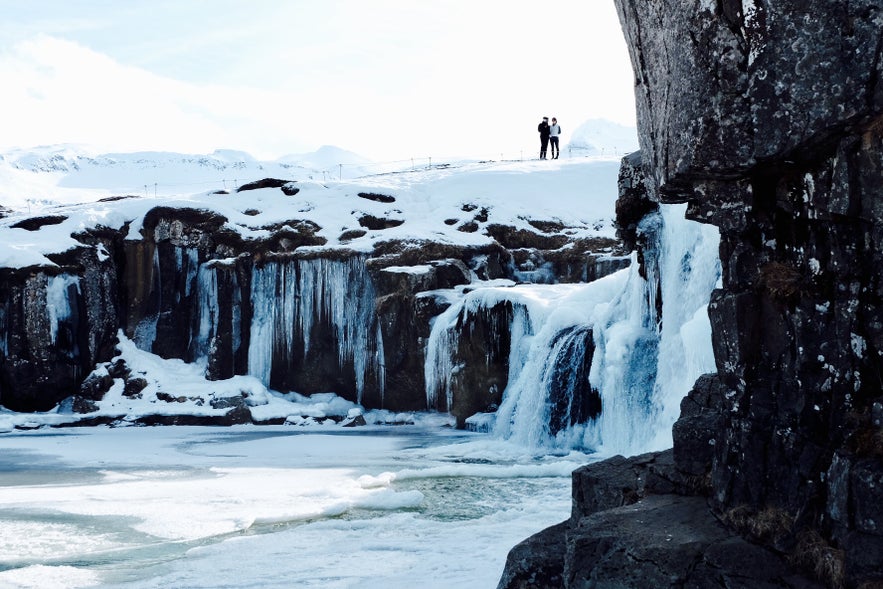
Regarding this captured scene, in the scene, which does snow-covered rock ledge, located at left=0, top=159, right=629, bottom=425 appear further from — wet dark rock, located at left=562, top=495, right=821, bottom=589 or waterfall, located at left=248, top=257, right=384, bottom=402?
wet dark rock, located at left=562, top=495, right=821, bottom=589

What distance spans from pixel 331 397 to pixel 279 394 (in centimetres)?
189

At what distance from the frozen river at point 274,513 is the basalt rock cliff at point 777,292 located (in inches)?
130

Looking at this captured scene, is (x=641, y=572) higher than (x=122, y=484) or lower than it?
higher

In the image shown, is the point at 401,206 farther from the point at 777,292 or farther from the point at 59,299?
the point at 777,292

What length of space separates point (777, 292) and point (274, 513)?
898 cm

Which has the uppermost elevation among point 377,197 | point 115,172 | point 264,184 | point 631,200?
point 115,172

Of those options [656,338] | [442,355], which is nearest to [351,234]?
[442,355]

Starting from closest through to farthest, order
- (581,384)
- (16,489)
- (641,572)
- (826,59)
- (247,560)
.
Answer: (826,59) → (641,572) → (247,560) → (16,489) → (581,384)

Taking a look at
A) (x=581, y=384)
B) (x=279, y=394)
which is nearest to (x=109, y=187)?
(x=279, y=394)

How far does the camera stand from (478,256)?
32.2m

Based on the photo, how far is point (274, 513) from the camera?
13.1 metres

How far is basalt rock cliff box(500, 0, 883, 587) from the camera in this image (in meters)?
5.34

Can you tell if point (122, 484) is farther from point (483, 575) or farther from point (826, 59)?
point (826, 59)

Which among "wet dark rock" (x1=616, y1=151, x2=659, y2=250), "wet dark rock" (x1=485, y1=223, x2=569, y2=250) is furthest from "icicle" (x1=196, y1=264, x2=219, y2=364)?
"wet dark rock" (x1=616, y1=151, x2=659, y2=250)
